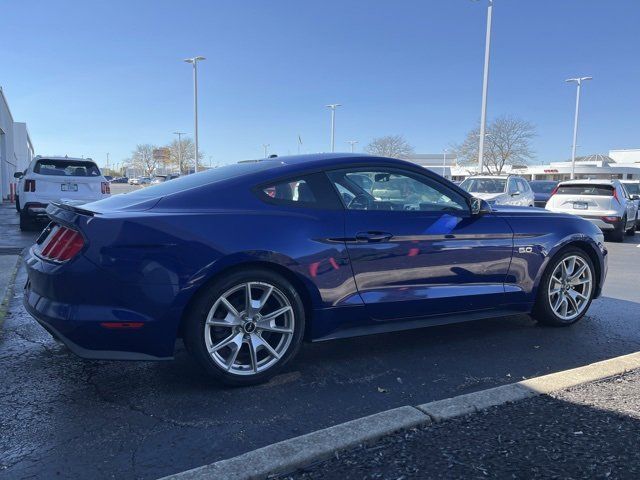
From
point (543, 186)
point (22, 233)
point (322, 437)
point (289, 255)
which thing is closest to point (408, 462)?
point (322, 437)

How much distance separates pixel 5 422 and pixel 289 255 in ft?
6.06

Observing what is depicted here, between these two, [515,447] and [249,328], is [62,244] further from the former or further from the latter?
[515,447]

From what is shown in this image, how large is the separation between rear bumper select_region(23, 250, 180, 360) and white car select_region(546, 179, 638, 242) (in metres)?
11.1

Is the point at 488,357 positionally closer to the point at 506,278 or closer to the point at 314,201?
the point at 506,278

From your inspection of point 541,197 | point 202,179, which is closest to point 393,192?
point 202,179

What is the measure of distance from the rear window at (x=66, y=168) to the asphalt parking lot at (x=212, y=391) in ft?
24.0

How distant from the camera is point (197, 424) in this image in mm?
2893

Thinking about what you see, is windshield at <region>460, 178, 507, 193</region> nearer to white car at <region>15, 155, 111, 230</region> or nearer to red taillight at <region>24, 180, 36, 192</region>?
white car at <region>15, 155, 111, 230</region>

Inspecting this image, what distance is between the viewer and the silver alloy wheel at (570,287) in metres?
4.72

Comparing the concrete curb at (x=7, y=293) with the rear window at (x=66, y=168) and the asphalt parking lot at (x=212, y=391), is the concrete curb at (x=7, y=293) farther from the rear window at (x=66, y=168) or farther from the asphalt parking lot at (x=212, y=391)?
the rear window at (x=66, y=168)

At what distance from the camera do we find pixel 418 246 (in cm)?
381

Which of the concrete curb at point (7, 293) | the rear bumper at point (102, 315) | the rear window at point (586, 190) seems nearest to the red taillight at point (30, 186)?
the concrete curb at point (7, 293)

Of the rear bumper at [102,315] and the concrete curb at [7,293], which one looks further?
the concrete curb at [7,293]

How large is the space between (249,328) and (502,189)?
1264 cm
